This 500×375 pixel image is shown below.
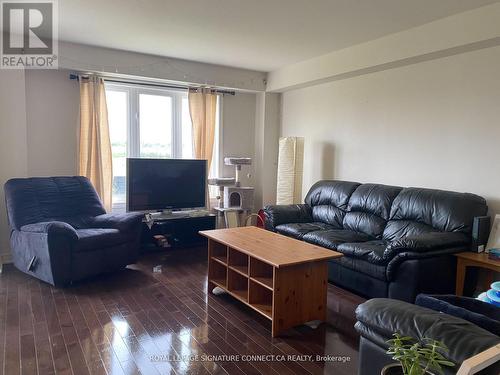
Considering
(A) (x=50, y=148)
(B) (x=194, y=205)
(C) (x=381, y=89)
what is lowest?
(B) (x=194, y=205)

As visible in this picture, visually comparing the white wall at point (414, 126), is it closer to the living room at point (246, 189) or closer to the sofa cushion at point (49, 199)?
the living room at point (246, 189)

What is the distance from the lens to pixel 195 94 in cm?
523

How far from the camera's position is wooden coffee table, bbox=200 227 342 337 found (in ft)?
8.50

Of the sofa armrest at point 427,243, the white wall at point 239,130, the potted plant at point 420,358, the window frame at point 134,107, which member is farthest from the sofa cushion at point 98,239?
the potted plant at point 420,358

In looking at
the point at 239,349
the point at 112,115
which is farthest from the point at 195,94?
the point at 239,349

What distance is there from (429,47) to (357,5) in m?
0.90

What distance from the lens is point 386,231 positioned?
369cm

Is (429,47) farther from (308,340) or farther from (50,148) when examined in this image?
(50,148)

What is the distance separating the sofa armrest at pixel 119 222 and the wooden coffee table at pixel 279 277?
1.06 meters

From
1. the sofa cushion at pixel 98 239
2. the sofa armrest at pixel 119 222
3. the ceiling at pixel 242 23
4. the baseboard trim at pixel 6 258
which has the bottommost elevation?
the baseboard trim at pixel 6 258

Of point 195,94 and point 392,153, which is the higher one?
point 195,94

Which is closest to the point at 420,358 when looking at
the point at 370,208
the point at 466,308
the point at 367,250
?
the point at 466,308

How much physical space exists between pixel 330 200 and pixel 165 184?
206 centimetres

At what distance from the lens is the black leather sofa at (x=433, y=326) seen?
130cm
